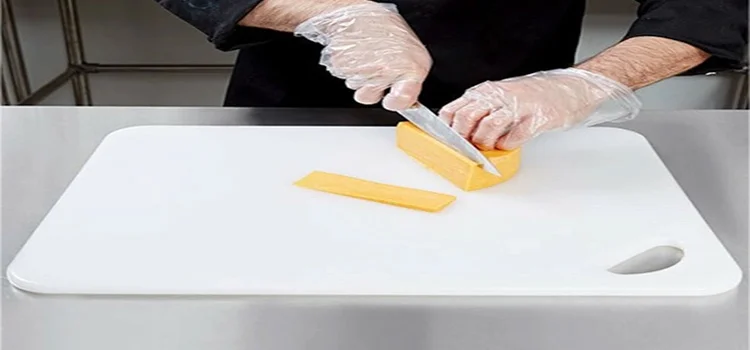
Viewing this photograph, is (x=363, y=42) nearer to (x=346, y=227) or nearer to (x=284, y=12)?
(x=284, y=12)

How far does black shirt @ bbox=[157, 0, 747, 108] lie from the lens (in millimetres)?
706

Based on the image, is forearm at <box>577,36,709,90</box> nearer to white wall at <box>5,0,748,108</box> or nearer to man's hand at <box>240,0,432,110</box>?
man's hand at <box>240,0,432,110</box>

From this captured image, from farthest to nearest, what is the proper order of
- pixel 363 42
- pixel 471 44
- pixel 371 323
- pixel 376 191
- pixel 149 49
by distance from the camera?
pixel 149 49, pixel 471 44, pixel 363 42, pixel 376 191, pixel 371 323

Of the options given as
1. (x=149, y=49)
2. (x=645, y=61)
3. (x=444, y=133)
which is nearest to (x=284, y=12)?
(x=444, y=133)

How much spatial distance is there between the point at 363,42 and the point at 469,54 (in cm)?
→ 16

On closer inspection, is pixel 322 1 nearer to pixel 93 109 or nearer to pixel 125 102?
pixel 93 109

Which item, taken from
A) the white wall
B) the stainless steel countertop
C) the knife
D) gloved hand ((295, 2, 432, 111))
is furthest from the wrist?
the white wall

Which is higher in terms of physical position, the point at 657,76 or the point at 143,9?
the point at 657,76

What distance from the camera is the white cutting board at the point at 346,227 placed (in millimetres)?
446

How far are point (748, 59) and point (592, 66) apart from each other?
0.58ft

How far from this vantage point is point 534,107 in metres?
0.62

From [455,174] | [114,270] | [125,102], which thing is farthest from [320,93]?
[125,102]

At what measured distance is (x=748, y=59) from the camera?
75 cm

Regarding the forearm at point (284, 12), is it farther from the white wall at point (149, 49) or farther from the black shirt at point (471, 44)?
the white wall at point (149, 49)
